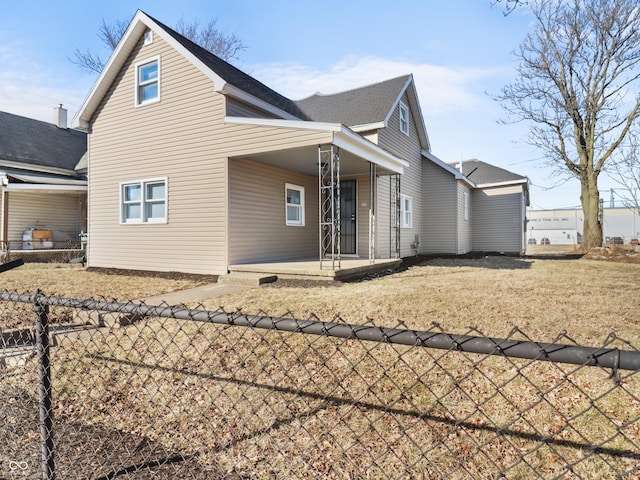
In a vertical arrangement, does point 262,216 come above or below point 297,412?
above

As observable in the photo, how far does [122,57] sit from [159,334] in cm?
946

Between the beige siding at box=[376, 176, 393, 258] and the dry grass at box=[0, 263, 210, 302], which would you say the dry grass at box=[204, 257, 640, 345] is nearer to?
the dry grass at box=[0, 263, 210, 302]

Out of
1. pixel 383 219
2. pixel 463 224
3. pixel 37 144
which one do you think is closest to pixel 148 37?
pixel 383 219

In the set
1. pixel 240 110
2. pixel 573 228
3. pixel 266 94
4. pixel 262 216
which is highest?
pixel 266 94

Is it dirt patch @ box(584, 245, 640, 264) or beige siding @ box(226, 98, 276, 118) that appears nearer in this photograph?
beige siding @ box(226, 98, 276, 118)

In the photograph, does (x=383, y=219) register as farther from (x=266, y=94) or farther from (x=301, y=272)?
(x=266, y=94)

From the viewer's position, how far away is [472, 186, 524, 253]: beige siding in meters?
18.3

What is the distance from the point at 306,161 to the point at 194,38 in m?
18.1

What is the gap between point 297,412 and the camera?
A: 9.61ft

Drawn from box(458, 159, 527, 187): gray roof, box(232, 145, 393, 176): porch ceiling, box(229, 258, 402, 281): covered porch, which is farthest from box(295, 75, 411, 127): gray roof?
box(458, 159, 527, 187): gray roof

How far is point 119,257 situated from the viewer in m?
10.9

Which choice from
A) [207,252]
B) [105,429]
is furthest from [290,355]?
[207,252]

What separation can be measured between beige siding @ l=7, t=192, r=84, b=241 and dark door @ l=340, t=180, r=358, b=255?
12122 millimetres

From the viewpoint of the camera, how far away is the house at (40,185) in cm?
1478
